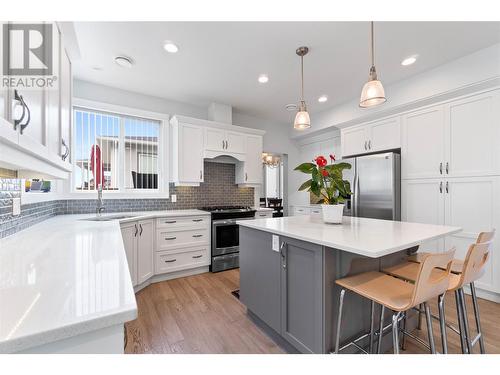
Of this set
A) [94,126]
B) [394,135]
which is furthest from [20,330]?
[394,135]

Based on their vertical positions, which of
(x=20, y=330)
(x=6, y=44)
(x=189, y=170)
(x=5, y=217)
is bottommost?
(x=20, y=330)

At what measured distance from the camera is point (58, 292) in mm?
633

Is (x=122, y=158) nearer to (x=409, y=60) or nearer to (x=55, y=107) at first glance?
(x=55, y=107)

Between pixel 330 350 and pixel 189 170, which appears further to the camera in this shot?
pixel 189 170

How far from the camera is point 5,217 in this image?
52.4 inches

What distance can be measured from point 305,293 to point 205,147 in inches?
107

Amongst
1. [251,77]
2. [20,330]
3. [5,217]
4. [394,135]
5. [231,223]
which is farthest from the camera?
[231,223]

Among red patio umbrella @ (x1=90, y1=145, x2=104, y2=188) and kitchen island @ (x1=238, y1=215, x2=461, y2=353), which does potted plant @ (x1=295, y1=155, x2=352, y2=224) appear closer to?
kitchen island @ (x1=238, y1=215, x2=461, y2=353)

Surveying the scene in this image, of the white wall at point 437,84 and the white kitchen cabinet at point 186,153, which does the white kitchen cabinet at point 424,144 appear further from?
the white kitchen cabinet at point 186,153

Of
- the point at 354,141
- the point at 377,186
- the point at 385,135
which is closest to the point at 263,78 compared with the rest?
the point at 354,141

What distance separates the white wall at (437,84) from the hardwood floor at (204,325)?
238 cm

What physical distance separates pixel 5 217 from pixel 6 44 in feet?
3.40

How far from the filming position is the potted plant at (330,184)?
6.12 feet
